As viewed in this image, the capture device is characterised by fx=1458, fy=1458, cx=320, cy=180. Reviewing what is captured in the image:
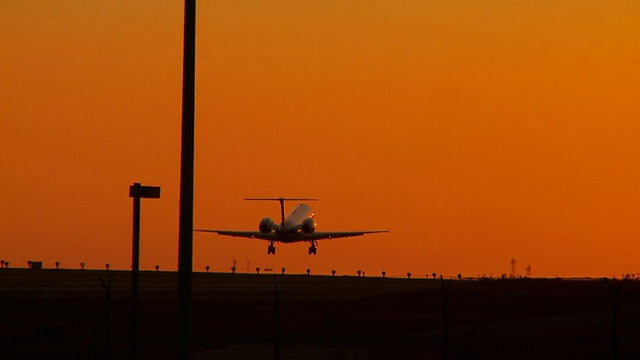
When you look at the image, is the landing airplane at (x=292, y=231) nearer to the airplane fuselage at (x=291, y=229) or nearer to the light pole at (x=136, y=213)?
the airplane fuselage at (x=291, y=229)

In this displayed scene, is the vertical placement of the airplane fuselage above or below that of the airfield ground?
above

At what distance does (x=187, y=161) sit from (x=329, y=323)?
30.0 m

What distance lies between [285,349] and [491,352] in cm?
672

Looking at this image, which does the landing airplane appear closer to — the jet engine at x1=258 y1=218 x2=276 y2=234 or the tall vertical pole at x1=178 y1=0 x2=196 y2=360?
the jet engine at x1=258 y1=218 x2=276 y2=234

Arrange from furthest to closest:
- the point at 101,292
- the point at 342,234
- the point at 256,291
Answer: the point at 342,234, the point at 256,291, the point at 101,292

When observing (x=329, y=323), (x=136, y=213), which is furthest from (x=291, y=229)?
(x=136, y=213)

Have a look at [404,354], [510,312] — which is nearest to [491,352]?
[404,354]

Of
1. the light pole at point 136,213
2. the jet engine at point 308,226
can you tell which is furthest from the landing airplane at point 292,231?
the light pole at point 136,213

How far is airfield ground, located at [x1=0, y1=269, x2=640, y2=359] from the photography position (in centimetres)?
4225

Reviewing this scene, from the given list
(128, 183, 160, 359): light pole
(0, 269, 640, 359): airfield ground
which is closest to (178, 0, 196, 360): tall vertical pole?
(128, 183, 160, 359): light pole

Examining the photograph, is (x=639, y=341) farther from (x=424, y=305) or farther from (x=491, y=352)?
(x=424, y=305)

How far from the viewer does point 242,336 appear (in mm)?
50625

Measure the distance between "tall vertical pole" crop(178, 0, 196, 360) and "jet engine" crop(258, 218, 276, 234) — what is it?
86043mm

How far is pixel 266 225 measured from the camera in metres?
112
